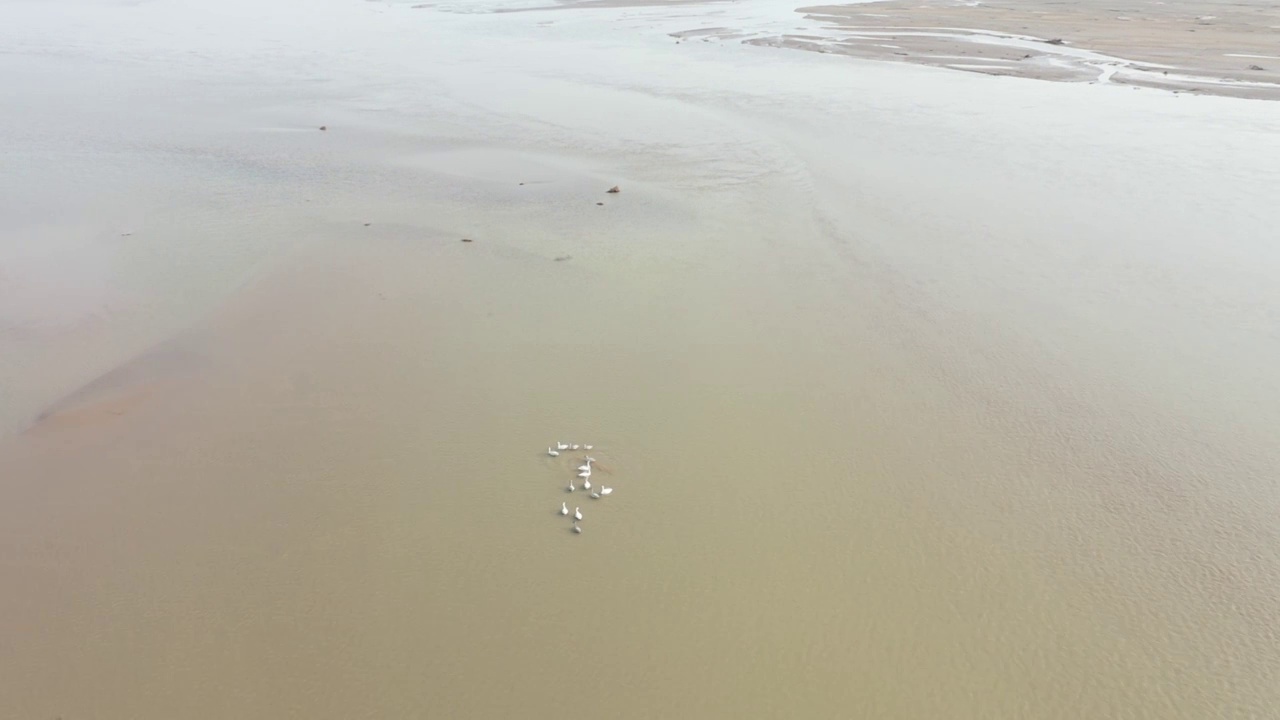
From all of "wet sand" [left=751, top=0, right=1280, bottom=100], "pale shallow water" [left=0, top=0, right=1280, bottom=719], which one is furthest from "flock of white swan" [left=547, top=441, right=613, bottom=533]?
"wet sand" [left=751, top=0, right=1280, bottom=100]

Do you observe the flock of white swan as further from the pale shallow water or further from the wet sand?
the wet sand

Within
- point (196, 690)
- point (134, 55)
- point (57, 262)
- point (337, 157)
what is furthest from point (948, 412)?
point (134, 55)

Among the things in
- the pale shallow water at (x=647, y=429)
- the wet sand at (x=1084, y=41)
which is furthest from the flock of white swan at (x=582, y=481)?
the wet sand at (x=1084, y=41)

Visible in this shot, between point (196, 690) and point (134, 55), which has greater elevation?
point (134, 55)

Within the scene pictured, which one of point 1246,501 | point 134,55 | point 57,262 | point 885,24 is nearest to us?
point 1246,501

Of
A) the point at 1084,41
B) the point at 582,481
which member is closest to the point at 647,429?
the point at 582,481

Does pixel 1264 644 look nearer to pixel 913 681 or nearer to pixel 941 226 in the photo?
pixel 913 681
